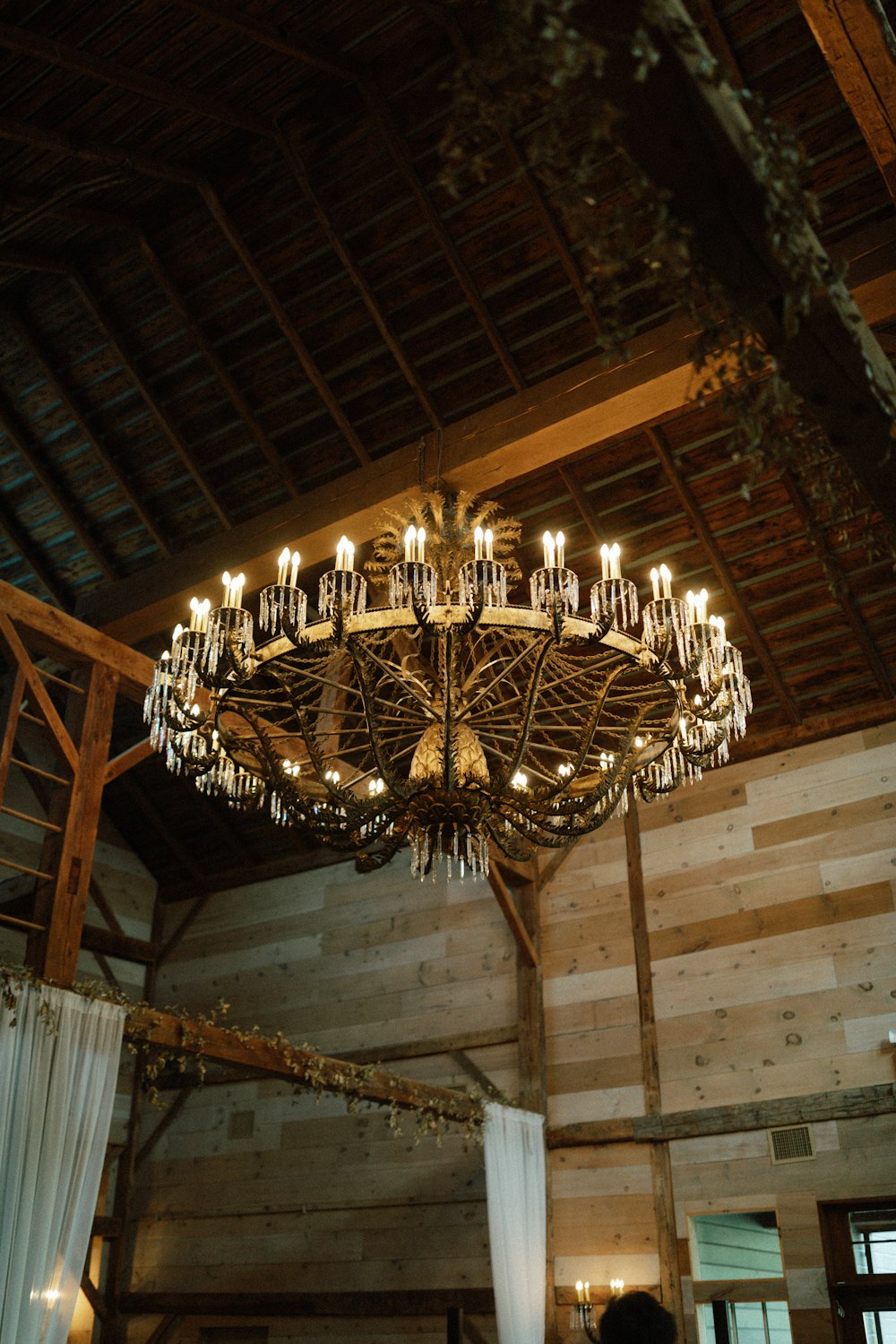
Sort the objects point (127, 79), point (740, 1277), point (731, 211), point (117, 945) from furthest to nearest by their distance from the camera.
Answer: point (117, 945), point (740, 1277), point (127, 79), point (731, 211)

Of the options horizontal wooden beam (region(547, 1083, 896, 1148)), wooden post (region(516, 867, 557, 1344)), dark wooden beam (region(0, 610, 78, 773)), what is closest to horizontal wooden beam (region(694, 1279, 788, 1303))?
horizontal wooden beam (region(547, 1083, 896, 1148))

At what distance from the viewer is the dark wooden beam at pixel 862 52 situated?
411 cm

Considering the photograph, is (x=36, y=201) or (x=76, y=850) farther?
(x=36, y=201)

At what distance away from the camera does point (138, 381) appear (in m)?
8.27

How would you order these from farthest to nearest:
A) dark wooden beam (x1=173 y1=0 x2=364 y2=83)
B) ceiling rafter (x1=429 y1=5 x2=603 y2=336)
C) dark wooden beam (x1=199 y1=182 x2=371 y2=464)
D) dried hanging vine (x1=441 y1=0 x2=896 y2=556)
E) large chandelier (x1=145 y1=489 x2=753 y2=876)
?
dark wooden beam (x1=199 y1=182 x2=371 y2=464)
ceiling rafter (x1=429 y1=5 x2=603 y2=336)
dark wooden beam (x1=173 y1=0 x2=364 y2=83)
large chandelier (x1=145 y1=489 x2=753 y2=876)
dried hanging vine (x1=441 y1=0 x2=896 y2=556)

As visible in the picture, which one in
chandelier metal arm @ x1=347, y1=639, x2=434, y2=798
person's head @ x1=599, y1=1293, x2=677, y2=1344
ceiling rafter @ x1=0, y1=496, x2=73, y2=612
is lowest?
person's head @ x1=599, y1=1293, x2=677, y2=1344

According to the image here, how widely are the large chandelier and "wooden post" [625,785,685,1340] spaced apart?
7.86ft

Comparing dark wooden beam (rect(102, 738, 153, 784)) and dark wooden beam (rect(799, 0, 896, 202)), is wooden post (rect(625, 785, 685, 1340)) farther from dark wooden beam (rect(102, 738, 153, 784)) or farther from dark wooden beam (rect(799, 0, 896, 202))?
dark wooden beam (rect(799, 0, 896, 202))

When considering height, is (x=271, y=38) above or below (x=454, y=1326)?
above

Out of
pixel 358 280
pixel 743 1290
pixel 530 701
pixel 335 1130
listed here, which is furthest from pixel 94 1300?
pixel 358 280

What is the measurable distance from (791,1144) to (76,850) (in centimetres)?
478

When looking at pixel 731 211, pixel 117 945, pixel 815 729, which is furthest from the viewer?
pixel 117 945

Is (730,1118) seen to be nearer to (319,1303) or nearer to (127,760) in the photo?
(319,1303)

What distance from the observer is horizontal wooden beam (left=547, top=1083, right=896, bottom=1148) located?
23.7 ft
